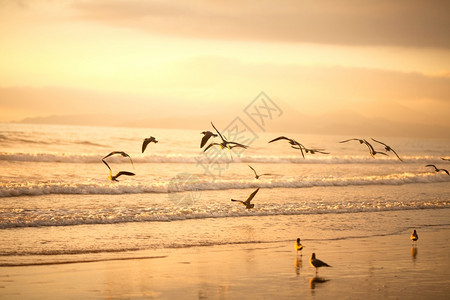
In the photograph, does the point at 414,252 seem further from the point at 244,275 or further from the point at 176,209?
the point at 176,209

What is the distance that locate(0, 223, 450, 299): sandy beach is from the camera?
908 centimetres

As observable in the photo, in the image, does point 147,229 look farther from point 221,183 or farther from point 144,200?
point 221,183

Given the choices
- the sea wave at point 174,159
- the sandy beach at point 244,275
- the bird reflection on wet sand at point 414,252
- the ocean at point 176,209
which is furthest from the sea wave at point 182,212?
the sea wave at point 174,159

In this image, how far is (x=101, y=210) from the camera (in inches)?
703

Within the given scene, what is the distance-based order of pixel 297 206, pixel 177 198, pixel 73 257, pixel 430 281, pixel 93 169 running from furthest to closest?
pixel 93 169 → pixel 177 198 → pixel 297 206 → pixel 73 257 → pixel 430 281

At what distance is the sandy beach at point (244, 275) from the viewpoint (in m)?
9.08

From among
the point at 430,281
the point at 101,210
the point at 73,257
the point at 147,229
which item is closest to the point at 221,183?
the point at 101,210

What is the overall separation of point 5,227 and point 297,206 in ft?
34.0

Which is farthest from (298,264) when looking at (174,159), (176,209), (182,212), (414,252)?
(174,159)

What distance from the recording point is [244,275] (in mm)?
10289

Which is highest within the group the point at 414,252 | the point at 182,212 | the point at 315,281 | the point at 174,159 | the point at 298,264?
the point at 174,159

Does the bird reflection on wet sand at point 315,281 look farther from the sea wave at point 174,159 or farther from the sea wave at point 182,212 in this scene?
the sea wave at point 174,159

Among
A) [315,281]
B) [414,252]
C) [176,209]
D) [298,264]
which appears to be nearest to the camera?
[315,281]

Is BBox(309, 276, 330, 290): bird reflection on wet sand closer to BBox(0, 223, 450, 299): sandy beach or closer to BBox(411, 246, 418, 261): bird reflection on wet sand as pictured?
BBox(0, 223, 450, 299): sandy beach
